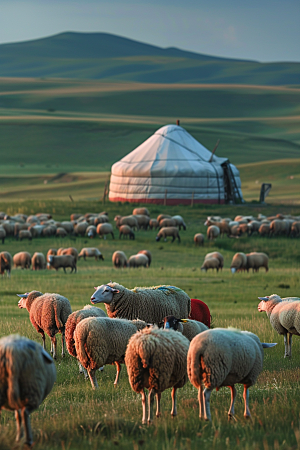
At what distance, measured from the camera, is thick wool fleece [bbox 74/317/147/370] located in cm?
777

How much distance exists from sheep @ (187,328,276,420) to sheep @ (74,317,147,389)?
193 centimetres

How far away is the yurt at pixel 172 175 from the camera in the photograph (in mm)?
44750

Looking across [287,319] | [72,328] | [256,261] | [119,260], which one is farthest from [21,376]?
[119,260]

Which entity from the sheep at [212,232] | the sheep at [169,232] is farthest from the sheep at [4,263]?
the sheep at [212,232]

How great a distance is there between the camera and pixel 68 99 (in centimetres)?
15775

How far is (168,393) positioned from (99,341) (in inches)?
46.4

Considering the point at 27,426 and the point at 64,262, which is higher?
the point at 27,426

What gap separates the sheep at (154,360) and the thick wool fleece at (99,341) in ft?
4.85

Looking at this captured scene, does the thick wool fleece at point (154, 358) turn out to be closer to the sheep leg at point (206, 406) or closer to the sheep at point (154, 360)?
the sheep at point (154, 360)

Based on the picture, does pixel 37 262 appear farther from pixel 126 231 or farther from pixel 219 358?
pixel 219 358

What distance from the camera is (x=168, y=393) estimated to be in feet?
26.2

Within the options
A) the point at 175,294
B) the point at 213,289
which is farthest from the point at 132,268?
the point at 175,294

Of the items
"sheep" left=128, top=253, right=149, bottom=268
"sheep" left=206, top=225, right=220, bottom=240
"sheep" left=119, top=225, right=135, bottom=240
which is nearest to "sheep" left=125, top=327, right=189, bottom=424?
"sheep" left=128, top=253, right=149, bottom=268

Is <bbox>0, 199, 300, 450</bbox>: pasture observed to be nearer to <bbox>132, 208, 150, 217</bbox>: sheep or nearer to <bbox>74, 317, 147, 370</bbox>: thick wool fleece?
<bbox>74, 317, 147, 370</bbox>: thick wool fleece
